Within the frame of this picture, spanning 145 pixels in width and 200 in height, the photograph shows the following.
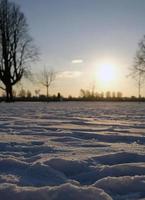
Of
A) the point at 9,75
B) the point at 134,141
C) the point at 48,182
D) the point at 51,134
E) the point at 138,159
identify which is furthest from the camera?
the point at 9,75

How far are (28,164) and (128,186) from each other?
94 centimetres

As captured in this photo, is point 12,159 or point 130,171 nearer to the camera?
point 130,171

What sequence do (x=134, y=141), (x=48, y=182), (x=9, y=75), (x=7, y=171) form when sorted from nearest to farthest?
(x=48, y=182) → (x=7, y=171) → (x=134, y=141) → (x=9, y=75)

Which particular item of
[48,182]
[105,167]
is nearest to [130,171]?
[105,167]

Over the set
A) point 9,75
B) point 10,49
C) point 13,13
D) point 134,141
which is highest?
point 13,13

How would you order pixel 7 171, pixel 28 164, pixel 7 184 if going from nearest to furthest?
pixel 7 184, pixel 7 171, pixel 28 164

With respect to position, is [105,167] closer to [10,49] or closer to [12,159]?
[12,159]

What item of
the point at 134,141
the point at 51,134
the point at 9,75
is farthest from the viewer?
the point at 9,75

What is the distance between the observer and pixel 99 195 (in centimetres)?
211

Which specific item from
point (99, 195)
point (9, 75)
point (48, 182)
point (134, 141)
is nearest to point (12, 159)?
point (48, 182)

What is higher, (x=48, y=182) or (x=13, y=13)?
(x=13, y=13)

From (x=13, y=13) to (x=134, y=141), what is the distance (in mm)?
34472

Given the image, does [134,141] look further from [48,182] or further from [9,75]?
[9,75]

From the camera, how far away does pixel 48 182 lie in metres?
2.52
